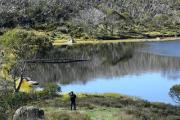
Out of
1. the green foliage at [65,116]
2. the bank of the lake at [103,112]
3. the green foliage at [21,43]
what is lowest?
the bank of the lake at [103,112]

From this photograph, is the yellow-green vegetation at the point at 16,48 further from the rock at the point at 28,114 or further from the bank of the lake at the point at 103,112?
the rock at the point at 28,114

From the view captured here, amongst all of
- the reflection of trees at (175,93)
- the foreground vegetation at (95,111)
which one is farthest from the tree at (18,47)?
the reflection of trees at (175,93)

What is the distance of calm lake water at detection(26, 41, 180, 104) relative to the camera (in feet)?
231

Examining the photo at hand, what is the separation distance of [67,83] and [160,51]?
5622 centimetres

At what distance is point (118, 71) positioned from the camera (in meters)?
92.8

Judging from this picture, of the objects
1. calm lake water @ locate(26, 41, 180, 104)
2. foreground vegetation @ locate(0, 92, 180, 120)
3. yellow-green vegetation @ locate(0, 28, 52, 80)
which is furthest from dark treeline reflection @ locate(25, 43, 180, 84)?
foreground vegetation @ locate(0, 92, 180, 120)

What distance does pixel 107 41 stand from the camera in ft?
530

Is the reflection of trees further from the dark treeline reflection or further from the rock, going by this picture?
the rock

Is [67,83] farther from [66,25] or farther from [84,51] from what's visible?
[66,25]

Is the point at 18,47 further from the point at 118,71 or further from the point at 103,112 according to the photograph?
the point at 118,71

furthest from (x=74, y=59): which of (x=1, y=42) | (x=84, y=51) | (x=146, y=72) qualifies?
(x=1, y=42)

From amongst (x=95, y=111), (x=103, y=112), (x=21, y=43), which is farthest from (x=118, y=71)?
(x=103, y=112)

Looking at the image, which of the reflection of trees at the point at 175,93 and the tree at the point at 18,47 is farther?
the tree at the point at 18,47

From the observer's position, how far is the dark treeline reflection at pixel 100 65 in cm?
8593
